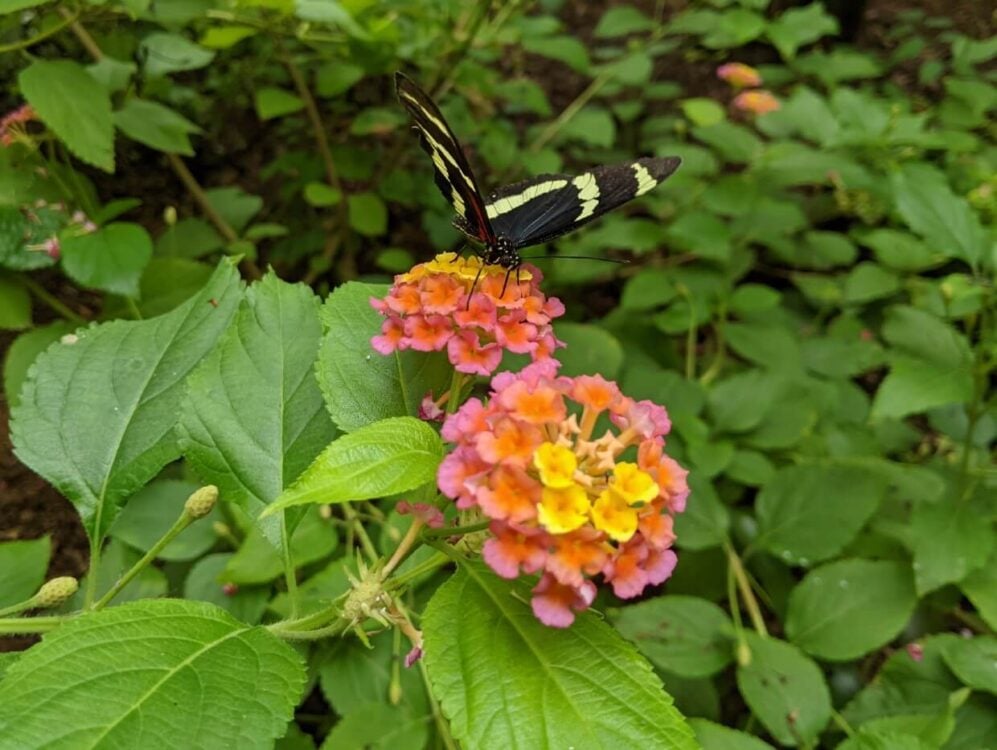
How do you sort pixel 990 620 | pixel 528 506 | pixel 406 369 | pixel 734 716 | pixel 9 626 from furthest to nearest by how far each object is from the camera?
pixel 734 716 → pixel 990 620 → pixel 406 369 → pixel 9 626 → pixel 528 506

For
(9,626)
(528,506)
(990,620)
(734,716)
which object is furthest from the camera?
(734,716)

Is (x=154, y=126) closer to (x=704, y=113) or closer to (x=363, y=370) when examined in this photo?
(x=363, y=370)

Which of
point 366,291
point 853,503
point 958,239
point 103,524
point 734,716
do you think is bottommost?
point 734,716

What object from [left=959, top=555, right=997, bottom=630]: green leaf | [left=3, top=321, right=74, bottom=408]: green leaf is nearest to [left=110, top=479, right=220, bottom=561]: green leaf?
[left=3, top=321, right=74, bottom=408]: green leaf

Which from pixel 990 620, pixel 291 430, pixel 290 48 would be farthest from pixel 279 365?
pixel 290 48

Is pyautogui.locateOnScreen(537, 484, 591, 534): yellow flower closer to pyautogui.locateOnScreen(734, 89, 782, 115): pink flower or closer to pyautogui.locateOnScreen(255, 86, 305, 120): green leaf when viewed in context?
pyautogui.locateOnScreen(255, 86, 305, 120): green leaf

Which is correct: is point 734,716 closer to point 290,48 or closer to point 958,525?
point 958,525

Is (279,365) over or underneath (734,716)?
over
